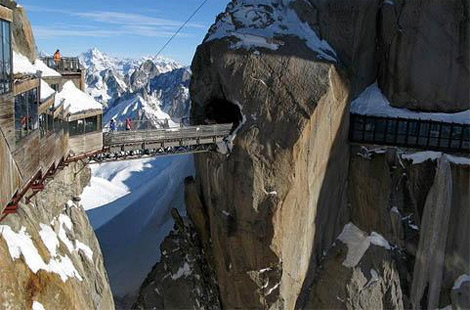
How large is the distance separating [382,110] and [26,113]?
28.1 meters

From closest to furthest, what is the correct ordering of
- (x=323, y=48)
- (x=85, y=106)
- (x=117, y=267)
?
(x=85, y=106), (x=323, y=48), (x=117, y=267)

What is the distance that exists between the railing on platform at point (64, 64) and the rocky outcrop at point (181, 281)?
48.2 ft

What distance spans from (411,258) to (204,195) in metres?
16.4

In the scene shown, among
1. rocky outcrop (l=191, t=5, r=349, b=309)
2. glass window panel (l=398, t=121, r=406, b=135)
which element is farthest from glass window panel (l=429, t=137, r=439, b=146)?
rocky outcrop (l=191, t=5, r=349, b=309)

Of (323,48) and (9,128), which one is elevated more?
(323,48)

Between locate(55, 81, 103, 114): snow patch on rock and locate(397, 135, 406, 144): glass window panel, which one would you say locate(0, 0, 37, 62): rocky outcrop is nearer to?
locate(55, 81, 103, 114): snow patch on rock

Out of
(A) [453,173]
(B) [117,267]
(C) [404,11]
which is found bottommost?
(B) [117,267]

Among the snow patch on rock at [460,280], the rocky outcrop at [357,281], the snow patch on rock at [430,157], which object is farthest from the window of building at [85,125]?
the snow patch on rock at [460,280]

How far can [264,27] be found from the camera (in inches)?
1383

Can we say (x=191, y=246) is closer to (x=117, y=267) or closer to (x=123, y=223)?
(x=117, y=267)

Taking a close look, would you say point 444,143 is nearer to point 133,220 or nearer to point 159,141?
point 159,141

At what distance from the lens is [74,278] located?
2100cm

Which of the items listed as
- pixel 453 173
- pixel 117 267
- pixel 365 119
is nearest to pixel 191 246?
pixel 117 267

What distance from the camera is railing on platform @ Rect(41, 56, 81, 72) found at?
33750 mm
